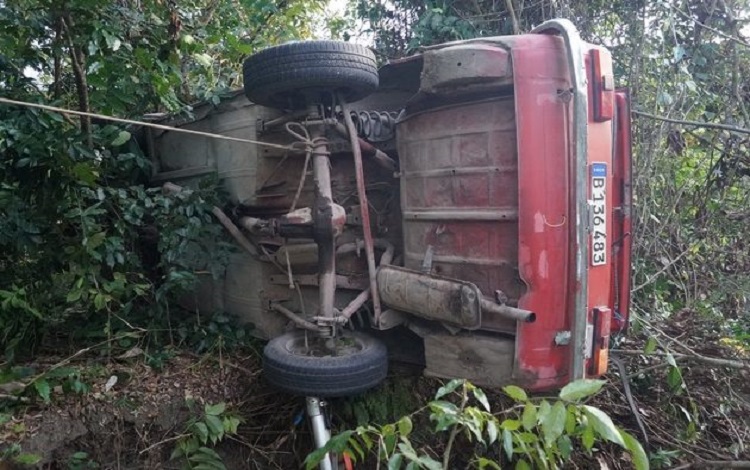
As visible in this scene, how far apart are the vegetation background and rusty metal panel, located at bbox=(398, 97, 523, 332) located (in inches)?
44.1

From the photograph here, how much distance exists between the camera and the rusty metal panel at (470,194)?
2.45m

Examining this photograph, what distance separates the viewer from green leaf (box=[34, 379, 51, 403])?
2.66 metres

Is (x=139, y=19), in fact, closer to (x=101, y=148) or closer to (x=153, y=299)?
(x=101, y=148)

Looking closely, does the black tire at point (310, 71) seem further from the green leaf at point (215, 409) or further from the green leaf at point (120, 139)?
the green leaf at point (215, 409)

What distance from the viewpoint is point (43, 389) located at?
105 inches

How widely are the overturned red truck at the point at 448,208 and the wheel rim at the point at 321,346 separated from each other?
0.01 meters

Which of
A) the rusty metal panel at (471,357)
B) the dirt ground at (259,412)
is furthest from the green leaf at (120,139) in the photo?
the rusty metal panel at (471,357)

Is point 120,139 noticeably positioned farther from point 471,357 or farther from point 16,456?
point 471,357

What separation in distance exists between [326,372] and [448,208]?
1016 mm

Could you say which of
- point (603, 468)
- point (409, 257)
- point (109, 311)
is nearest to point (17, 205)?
point (109, 311)

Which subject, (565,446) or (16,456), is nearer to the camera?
(565,446)

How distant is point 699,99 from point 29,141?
189 inches

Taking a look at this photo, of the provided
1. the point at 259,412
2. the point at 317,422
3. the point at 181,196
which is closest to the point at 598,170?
the point at 317,422

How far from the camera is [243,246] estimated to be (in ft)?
11.4
